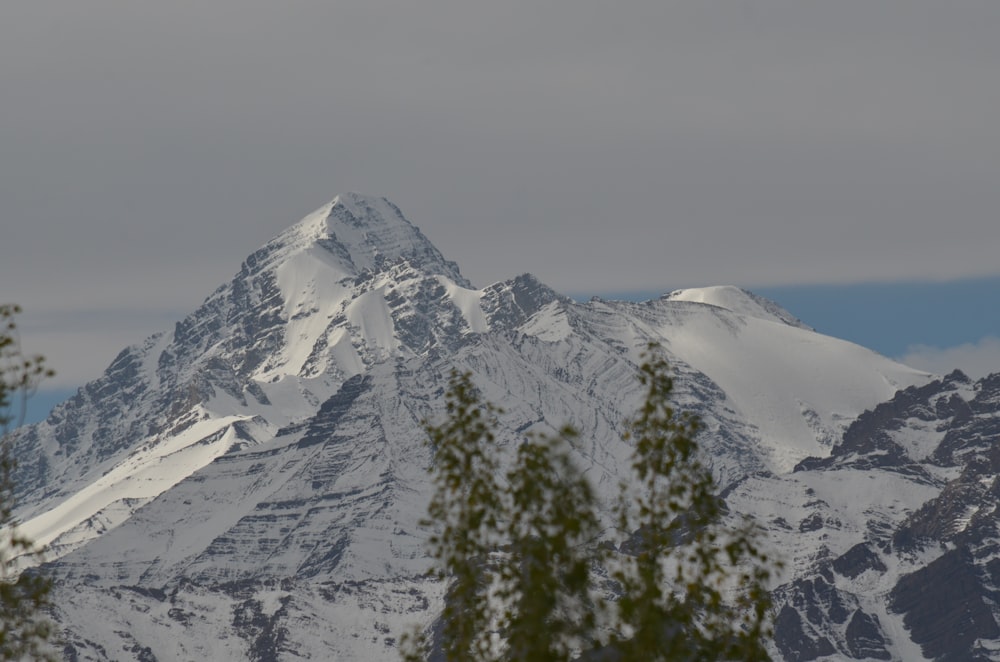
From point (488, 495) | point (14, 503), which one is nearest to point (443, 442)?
point (488, 495)

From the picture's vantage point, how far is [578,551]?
2491 inches

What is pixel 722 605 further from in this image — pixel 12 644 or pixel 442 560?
pixel 12 644

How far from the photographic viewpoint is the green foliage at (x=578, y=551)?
61.2 metres

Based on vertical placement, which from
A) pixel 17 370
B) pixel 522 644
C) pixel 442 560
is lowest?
pixel 522 644

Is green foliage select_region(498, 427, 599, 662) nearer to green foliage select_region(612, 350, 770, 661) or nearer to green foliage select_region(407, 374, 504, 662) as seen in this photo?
green foliage select_region(407, 374, 504, 662)

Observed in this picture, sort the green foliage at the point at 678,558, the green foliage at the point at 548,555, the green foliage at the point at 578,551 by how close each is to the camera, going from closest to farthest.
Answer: the green foliage at the point at 548,555 → the green foliage at the point at 578,551 → the green foliage at the point at 678,558

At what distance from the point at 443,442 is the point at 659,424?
6043 millimetres

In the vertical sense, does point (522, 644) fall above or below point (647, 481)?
below

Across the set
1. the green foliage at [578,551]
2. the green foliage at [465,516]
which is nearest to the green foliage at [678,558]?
the green foliage at [578,551]

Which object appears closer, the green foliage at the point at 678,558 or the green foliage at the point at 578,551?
the green foliage at the point at 578,551

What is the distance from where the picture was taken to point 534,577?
60.6m

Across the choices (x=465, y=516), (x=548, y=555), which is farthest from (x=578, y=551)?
(x=465, y=516)

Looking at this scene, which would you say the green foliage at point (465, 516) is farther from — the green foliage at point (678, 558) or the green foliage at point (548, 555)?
the green foliage at point (678, 558)

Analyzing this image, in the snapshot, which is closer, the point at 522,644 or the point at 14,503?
the point at 522,644
